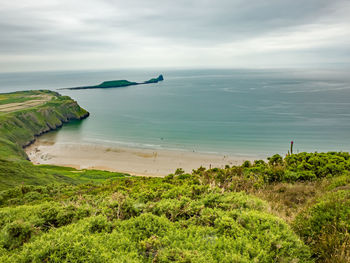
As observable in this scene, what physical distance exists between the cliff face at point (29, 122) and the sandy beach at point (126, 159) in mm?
3860

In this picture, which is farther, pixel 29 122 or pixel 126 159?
pixel 29 122

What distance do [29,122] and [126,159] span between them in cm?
3600

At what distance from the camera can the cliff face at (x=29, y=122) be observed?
39722 mm

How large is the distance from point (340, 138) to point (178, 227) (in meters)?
54.2

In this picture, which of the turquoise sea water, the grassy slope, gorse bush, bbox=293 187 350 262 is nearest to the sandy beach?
the turquoise sea water

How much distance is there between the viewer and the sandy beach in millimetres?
35656

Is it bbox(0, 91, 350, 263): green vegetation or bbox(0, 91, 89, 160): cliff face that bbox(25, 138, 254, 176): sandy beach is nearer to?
bbox(0, 91, 89, 160): cliff face

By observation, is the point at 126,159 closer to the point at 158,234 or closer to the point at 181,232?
the point at 158,234

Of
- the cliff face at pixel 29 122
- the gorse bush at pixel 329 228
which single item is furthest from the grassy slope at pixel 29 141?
the gorse bush at pixel 329 228

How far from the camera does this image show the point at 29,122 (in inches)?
2248

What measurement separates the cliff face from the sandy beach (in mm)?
3860

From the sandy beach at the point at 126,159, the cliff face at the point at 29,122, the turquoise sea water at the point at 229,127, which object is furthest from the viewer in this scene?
the turquoise sea water at the point at 229,127

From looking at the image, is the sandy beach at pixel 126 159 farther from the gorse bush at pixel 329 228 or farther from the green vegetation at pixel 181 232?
the gorse bush at pixel 329 228

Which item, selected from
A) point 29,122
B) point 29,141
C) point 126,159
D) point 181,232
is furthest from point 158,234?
point 29,122
